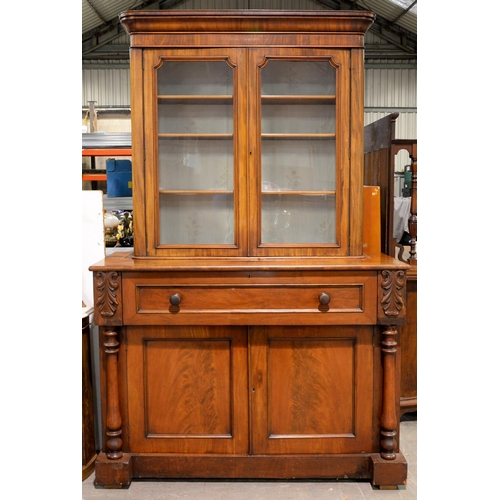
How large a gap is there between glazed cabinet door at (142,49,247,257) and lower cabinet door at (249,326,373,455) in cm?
48

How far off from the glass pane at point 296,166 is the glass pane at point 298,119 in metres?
0.05

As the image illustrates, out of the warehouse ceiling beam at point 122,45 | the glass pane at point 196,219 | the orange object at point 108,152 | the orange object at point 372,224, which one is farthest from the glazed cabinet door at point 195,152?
the warehouse ceiling beam at point 122,45

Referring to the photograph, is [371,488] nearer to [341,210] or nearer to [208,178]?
[341,210]

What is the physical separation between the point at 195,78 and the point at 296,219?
0.78m

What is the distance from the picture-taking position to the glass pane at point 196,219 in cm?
258

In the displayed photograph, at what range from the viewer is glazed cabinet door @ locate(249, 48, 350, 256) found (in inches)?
98.9

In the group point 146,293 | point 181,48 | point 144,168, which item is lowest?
→ point 146,293

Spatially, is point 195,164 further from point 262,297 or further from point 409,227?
point 409,227

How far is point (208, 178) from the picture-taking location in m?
2.61

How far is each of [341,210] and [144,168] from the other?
2.95 feet

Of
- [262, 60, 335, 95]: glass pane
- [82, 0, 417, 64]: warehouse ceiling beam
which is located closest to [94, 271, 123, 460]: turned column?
[262, 60, 335, 95]: glass pane

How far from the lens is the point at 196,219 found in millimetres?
2611

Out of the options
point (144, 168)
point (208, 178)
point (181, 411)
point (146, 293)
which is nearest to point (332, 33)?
point (208, 178)

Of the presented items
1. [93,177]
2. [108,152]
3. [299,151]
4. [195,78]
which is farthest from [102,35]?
[299,151]
